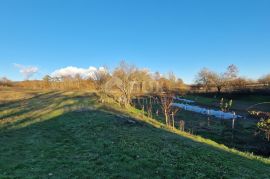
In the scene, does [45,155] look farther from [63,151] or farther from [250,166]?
[250,166]

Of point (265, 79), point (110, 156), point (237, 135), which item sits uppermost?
point (265, 79)

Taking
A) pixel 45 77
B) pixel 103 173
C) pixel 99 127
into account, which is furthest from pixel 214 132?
pixel 45 77

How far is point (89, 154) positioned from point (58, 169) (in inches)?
97.6

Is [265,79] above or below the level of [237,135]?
above

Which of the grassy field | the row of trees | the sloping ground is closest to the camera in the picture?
the sloping ground

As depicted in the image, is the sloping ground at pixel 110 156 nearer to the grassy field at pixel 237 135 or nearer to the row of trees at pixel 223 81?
the grassy field at pixel 237 135

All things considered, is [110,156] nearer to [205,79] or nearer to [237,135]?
[237,135]

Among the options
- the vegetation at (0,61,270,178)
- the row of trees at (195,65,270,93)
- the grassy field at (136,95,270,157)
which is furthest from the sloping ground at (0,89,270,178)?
the row of trees at (195,65,270,93)

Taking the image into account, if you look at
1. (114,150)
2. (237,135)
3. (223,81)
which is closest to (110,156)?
(114,150)

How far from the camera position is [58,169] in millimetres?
12070

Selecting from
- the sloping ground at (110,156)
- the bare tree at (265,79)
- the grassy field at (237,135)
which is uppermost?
the bare tree at (265,79)

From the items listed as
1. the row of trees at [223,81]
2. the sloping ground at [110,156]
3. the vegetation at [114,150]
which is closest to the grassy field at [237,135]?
the vegetation at [114,150]

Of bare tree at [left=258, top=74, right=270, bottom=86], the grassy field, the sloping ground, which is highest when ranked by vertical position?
bare tree at [left=258, top=74, right=270, bottom=86]

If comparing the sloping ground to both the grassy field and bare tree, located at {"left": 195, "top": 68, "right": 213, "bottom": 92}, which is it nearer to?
the grassy field
